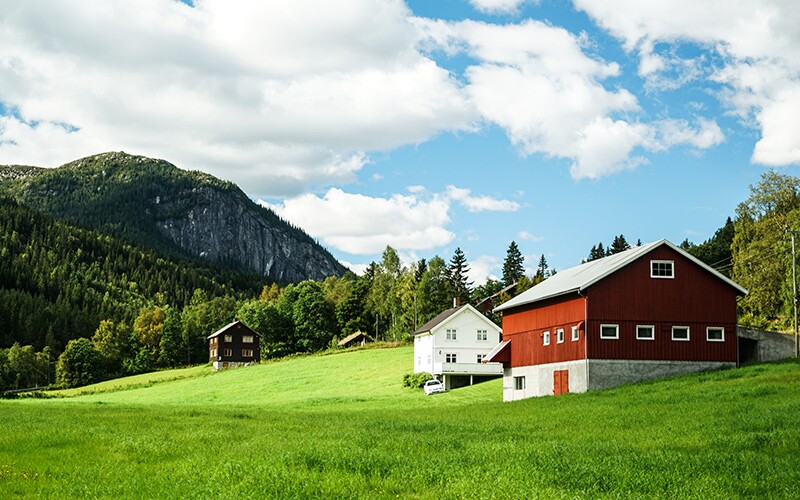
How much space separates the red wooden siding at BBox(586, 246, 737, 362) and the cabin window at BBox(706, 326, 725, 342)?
252 mm

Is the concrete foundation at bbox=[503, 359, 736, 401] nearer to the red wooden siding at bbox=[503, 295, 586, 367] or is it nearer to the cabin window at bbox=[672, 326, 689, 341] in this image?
the red wooden siding at bbox=[503, 295, 586, 367]

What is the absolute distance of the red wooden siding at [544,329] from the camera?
178 feet

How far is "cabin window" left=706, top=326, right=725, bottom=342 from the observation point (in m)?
53.7

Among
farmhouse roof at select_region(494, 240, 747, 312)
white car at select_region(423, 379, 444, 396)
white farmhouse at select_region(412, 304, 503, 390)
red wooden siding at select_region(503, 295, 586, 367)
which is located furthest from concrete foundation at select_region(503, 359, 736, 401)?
white farmhouse at select_region(412, 304, 503, 390)

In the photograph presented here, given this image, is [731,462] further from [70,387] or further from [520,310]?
[70,387]

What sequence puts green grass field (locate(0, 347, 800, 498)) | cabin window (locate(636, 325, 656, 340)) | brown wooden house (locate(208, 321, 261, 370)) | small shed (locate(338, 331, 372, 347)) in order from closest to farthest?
1. green grass field (locate(0, 347, 800, 498))
2. cabin window (locate(636, 325, 656, 340))
3. small shed (locate(338, 331, 372, 347))
4. brown wooden house (locate(208, 321, 261, 370))

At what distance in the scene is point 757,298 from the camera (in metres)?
85.8

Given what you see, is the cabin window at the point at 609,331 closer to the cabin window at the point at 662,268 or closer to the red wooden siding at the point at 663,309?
the red wooden siding at the point at 663,309

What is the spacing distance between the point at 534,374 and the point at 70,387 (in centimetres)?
9937

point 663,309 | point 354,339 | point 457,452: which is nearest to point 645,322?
point 663,309

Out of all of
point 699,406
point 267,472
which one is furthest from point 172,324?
point 267,472

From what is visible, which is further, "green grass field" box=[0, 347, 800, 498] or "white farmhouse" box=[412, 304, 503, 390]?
"white farmhouse" box=[412, 304, 503, 390]

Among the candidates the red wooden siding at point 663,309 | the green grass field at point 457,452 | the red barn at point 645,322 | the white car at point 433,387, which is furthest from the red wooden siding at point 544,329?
the green grass field at point 457,452

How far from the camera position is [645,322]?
53.5m
